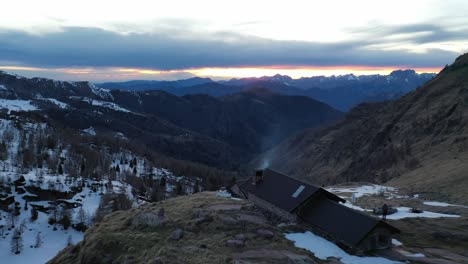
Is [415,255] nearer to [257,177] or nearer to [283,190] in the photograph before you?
[283,190]

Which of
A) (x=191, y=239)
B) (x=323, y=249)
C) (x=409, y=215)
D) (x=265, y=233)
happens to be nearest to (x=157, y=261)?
(x=191, y=239)

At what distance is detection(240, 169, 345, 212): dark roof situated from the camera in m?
49.4

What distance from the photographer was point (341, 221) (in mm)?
44031

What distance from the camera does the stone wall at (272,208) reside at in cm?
4858

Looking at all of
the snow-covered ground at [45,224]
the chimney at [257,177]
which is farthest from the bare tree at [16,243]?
the chimney at [257,177]


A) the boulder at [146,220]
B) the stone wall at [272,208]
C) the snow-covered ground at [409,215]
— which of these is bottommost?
the snow-covered ground at [409,215]

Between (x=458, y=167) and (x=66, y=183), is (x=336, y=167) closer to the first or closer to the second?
(x=458, y=167)

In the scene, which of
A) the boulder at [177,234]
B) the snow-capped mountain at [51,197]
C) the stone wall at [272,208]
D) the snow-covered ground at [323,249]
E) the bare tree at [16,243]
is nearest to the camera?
the snow-covered ground at [323,249]

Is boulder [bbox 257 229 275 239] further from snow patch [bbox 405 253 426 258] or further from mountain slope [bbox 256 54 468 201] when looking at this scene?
mountain slope [bbox 256 54 468 201]

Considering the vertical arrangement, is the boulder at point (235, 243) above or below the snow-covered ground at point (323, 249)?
above

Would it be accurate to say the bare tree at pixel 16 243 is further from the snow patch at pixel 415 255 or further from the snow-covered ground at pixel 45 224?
the snow patch at pixel 415 255

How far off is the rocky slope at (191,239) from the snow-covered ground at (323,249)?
1.60 metres

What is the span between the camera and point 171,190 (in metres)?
190

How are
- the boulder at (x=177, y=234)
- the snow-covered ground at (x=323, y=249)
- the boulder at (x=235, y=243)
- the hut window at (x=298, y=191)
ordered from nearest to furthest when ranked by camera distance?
1. the snow-covered ground at (x=323, y=249)
2. the boulder at (x=235, y=243)
3. the boulder at (x=177, y=234)
4. the hut window at (x=298, y=191)
